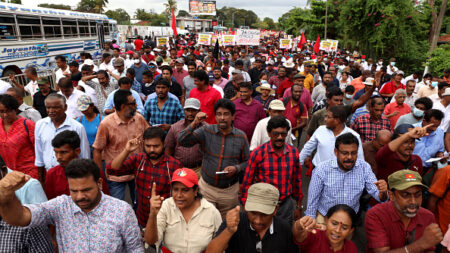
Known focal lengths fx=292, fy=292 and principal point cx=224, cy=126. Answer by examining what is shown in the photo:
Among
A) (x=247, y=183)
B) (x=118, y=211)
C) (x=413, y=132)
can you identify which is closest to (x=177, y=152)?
(x=247, y=183)

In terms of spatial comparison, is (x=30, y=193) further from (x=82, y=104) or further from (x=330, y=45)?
(x=330, y=45)

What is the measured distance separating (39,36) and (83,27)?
15.3 feet

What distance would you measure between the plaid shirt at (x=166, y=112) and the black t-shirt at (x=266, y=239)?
279cm

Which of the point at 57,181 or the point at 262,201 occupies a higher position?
the point at 262,201

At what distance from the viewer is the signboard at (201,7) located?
67.4m

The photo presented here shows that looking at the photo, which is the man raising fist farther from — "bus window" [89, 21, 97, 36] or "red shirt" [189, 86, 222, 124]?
"bus window" [89, 21, 97, 36]

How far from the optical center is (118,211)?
2.05 metres

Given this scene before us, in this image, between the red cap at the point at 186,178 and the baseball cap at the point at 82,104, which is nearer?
the red cap at the point at 186,178

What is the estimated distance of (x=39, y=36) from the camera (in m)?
12.9

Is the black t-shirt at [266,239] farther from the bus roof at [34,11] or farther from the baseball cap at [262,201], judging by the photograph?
the bus roof at [34,11]

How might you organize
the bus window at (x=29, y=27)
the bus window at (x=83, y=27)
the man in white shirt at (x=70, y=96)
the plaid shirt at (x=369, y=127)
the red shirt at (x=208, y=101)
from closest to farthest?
the plaid shirt at (x=369, y=127) → the man in white shirt at (x=70, y=96) → the red shirt at (x=208, y=101) → the bus window at (x=29, y=27) → the bus window at (x=83, y=27)

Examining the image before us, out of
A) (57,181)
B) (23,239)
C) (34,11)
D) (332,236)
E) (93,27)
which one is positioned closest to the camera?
(23,239)

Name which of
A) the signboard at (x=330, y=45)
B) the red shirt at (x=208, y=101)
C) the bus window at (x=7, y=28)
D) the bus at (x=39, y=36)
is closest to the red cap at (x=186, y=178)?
the red shirt at (x=208, y=101)

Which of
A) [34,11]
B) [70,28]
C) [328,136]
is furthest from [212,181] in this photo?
[70,28]
